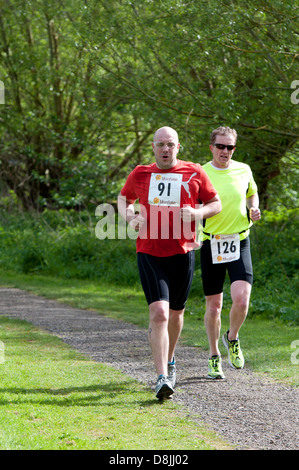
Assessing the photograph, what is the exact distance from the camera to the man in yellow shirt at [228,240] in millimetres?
6328

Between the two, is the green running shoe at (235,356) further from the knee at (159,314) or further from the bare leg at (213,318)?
the knee at (159,314)

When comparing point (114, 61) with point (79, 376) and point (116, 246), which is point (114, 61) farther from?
point (79, 376)

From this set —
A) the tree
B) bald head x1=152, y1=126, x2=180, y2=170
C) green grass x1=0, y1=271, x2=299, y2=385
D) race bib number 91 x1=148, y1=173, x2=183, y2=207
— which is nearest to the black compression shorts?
race bib number 91 x1=148, y1=173, x2=183, y2=207

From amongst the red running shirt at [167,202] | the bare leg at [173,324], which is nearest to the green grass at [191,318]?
the bare leg at [173,324]

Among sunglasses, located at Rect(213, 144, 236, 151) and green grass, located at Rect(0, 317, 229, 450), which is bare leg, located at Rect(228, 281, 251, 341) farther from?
sunglasses, located at Rect(213, 144, 236, 151)

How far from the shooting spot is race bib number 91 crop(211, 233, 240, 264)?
6.31 meters

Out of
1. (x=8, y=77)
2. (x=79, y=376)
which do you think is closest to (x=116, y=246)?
(x=8, y=77)

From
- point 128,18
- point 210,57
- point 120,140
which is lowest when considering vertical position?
point 120,140

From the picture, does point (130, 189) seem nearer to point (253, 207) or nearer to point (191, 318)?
point (253, 207)

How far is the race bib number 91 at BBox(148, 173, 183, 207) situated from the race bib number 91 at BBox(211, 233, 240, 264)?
34.7 inches

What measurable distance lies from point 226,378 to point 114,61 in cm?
924

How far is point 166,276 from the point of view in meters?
5.74
